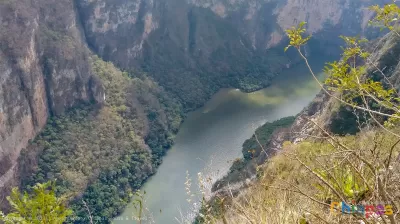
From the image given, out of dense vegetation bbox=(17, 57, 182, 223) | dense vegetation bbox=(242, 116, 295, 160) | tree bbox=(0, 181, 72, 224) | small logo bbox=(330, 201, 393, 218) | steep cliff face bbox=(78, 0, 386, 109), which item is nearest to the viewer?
small logo bbox=(330, 201, 393, 218)

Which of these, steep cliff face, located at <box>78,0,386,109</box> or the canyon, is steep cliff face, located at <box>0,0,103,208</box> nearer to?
the canyon

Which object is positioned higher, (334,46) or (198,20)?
(334,46)

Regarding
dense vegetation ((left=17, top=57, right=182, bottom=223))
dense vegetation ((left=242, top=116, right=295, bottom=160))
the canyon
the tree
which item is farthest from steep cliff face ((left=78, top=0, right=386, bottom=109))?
the tree

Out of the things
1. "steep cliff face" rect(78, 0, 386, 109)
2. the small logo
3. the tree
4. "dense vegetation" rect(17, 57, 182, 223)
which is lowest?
"dense vegetation" rect(17, 57, 182, 223)

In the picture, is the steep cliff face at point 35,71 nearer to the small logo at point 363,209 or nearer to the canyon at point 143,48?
the canyon at point 143,48

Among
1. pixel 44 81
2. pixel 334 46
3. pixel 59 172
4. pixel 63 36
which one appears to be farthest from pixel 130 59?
pixel 334 46

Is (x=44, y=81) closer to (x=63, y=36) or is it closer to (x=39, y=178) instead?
(x=63, y=36)
